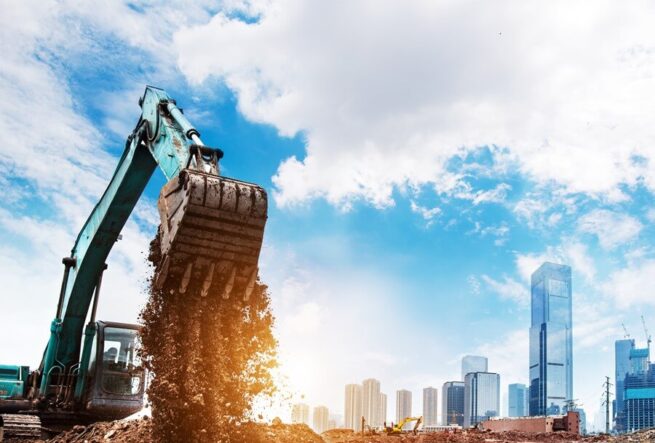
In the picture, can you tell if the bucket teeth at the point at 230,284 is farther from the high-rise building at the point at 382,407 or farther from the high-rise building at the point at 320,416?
the high-rise building at the point at 382,407

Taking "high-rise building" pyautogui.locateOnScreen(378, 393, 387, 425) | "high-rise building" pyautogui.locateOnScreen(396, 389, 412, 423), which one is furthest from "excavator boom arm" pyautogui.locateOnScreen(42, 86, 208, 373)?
"high-rise building" pyautogui.locateOnScreen(396, 389, 412, 423)

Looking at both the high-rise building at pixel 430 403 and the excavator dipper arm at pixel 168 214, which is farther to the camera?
the high-rise building at pixel 430 403

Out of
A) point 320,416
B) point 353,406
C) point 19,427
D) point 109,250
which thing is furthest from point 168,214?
point 353,406

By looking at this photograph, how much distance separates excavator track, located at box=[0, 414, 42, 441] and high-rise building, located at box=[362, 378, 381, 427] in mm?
91186

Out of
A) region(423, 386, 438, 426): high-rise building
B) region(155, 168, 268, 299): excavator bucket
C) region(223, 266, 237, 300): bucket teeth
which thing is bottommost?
region(423, 386, 438, 426): high-rise building

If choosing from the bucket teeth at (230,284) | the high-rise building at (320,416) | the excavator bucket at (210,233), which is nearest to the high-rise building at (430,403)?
the high-rise building at (320,416)

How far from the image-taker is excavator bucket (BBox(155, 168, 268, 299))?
33.7ft

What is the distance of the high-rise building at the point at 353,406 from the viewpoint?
96125 mm

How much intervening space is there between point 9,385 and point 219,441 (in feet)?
30.1

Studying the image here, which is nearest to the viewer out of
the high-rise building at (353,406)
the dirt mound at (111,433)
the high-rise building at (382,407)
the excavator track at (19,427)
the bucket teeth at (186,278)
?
the bucket teeth at (186,278)

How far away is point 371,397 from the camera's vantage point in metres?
109

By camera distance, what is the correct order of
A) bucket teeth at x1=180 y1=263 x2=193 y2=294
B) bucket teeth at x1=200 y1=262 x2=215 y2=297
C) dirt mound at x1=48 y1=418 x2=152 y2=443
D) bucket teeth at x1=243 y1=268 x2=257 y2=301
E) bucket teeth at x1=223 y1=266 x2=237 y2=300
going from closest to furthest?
1. bucket teeth at x1=180 y1=263 x2=193 y2=294
2. bucket teeth at x1=200 y1=262 x2=215 y2=297
3. bucket teeth at x1=223 y1=266 x2=237 y2=300
4. bucket teeth at x1=243 y1=268 x2=257 y2=301
5. dirt mound at x1=48 y1=418 x2=152 y2=443

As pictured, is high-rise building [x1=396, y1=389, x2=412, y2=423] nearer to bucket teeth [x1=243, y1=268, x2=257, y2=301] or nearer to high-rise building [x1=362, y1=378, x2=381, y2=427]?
high-rise building [x1=362, y1=378, x2=381, y2=427]

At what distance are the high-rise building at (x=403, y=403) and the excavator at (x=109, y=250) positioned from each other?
122m
